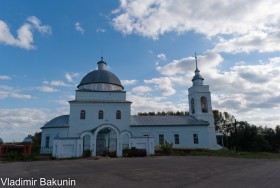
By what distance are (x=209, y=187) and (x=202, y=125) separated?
24.9 meters

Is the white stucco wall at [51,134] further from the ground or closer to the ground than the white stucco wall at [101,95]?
closer to the ground

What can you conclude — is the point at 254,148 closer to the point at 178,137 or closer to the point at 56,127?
the point at 178,137

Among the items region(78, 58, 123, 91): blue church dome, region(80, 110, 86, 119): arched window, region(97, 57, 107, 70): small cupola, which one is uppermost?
region(97, 57, 107, 70): small cupola

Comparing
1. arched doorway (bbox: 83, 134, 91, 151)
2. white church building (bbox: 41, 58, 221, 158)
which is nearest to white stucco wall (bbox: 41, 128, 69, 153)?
white church building (bbox: 41, 58, 221, 158)

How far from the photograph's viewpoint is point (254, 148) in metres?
40.2

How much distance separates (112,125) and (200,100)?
1497 cm

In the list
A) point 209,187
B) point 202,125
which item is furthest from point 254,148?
point 209,187

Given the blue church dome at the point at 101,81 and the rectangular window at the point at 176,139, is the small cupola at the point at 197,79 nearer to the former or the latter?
the rectangular window at the point at 176,139

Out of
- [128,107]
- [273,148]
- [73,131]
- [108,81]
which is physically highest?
[108,81]

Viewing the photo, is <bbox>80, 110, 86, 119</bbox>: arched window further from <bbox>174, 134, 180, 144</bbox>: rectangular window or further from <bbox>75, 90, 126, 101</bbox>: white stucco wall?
<bbox>174, 134, 180, 144</bbox>: rectangular window

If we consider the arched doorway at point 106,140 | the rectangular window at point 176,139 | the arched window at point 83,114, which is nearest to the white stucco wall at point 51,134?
the arched window at point 83,114

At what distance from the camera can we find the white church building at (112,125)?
25234 mm

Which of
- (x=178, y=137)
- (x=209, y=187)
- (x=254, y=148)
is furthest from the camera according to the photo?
(x=254, y=148)

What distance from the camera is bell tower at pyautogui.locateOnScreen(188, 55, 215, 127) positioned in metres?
33.7
